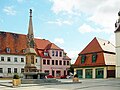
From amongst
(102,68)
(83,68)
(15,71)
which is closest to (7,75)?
(15,71)

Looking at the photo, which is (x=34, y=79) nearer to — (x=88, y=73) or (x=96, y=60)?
(x=96, y=60)

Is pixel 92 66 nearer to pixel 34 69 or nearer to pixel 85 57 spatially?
pixel 85 57

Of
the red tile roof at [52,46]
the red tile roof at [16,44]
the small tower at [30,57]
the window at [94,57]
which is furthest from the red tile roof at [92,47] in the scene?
the small tower at [30,57]

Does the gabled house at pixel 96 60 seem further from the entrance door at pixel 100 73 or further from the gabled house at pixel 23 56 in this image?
the gabled house at pixel 23 56

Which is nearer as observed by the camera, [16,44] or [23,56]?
[23,56]

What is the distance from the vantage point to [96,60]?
2286 inches

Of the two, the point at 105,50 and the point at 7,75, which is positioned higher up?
the point at 105,50

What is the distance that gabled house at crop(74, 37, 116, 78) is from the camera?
55.9m

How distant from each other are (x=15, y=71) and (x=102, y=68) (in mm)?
21620

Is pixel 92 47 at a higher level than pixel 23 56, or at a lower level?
higher

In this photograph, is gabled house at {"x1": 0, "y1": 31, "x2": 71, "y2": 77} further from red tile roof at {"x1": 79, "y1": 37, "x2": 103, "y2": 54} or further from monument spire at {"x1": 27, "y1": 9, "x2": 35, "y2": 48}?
monument spire at {"x1": 27, "y1": 9, "x2": 35, "y2": 48}

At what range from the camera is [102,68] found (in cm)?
5572

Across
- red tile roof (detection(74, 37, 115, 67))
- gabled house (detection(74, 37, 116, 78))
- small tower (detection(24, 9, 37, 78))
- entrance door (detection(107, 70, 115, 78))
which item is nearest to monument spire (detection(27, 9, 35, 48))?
small tower (detection(24, 9, 37, 78))

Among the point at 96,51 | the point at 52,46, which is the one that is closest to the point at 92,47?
the point at 96,51
